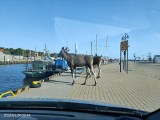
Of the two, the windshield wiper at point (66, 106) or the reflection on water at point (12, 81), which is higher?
the windshield wiper at point (66, 106)

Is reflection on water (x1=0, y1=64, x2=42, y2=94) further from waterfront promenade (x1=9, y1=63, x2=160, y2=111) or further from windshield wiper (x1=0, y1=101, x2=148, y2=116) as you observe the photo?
windshield wiper (x1=0, y1=101, x2=148, y2=116)

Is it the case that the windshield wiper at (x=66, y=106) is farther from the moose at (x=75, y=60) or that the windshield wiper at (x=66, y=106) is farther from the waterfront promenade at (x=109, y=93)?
the moose at (x=75, y=60)

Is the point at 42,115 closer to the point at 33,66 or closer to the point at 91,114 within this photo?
the point at 91,114

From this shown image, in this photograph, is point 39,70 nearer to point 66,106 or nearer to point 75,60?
point 75,60

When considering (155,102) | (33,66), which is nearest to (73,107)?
(155,102)

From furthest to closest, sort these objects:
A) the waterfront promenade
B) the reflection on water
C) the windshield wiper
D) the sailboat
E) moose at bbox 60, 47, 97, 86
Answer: the sailboat
the reflection on water
moose at bbox 60, 47, 97, 86
the waterfront promenade
the windshield wiper

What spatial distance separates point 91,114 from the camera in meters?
3.18

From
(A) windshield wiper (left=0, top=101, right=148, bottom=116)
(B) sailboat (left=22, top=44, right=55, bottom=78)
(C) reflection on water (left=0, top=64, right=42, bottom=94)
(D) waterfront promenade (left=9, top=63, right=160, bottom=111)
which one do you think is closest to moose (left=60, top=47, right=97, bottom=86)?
(D) waterfront promenade (left=9, top=63, right=160, bottom=111)

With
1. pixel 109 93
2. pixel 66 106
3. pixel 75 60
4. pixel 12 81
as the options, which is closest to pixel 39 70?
pixel 12 81

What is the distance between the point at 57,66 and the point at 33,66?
513cm

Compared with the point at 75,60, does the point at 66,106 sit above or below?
below

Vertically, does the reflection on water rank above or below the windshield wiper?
below

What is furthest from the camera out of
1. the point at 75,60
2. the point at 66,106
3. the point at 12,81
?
the point at 12,81

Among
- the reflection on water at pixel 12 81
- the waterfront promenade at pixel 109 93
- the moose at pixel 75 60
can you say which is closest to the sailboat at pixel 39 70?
the reflection on water at pixel 12 81
